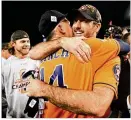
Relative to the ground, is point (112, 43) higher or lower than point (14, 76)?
higher

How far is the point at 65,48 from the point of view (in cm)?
166

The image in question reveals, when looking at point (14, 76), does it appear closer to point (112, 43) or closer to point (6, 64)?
point (6, 64)

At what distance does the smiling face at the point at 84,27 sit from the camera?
1.71 m

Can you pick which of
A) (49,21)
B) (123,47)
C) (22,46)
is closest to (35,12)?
(49,21)

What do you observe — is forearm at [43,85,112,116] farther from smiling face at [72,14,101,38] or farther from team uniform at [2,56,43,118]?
smiling face at [72,14,101,38]

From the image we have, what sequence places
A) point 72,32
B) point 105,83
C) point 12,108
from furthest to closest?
point 12,108 < point 72,32 < point 105,83

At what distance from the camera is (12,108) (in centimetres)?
182

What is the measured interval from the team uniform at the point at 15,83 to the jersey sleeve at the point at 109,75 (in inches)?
15.0

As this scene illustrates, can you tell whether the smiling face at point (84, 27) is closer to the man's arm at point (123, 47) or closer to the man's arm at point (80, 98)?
the man's arm at point (123, 47)

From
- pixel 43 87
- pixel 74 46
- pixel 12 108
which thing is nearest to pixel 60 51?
pixel 74 46

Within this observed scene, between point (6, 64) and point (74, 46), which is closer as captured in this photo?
point (74, 46)

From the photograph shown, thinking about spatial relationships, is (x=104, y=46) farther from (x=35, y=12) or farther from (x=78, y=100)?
(x=35, y=12)

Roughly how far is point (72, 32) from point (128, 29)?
0.35 metres

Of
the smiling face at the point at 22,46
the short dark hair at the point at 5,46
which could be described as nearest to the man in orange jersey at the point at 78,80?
the smiling face at the point at 22,46
